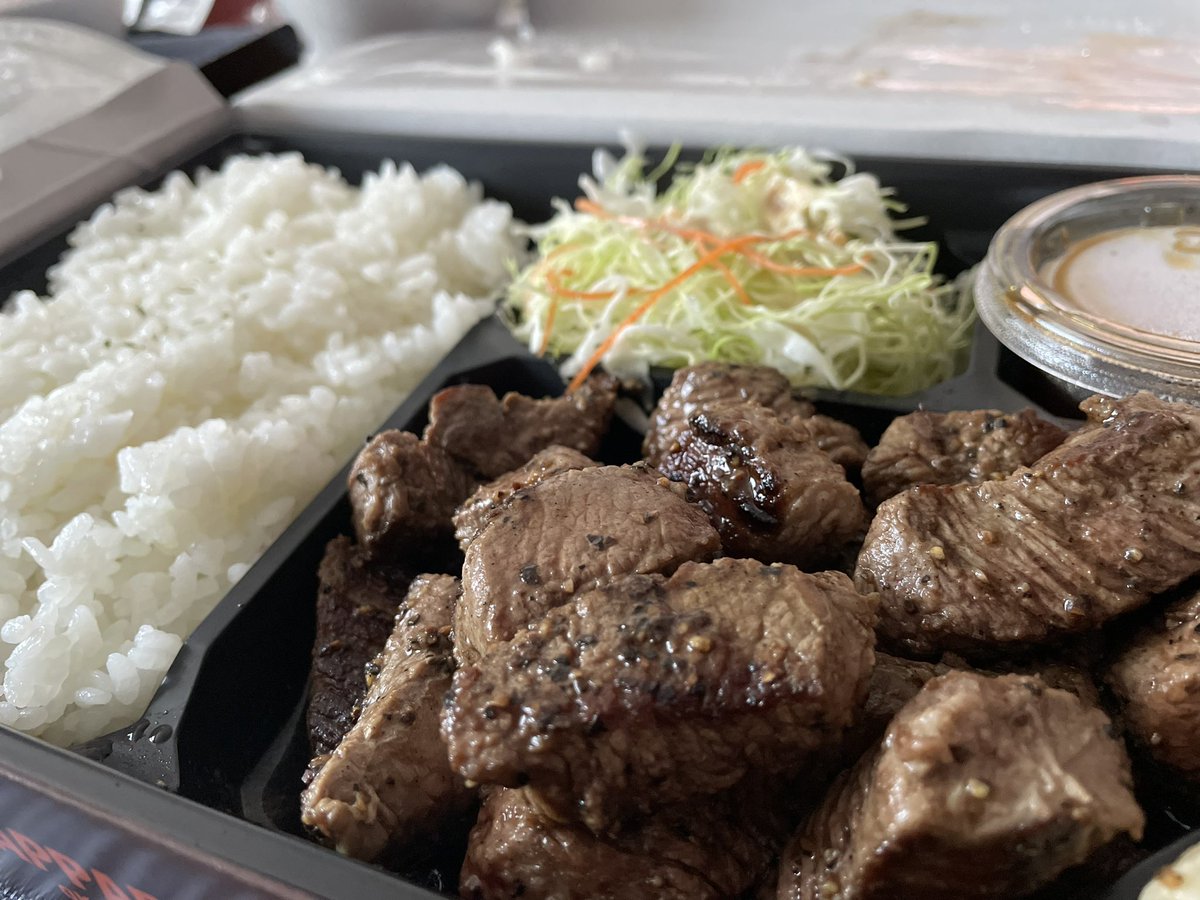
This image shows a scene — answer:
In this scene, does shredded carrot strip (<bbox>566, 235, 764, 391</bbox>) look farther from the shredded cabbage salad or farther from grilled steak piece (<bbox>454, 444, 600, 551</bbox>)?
→ grilled steak piece (<bbox>454, 444, 600, 551</bbox>)

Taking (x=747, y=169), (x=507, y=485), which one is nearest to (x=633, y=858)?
(x=507, y=485)

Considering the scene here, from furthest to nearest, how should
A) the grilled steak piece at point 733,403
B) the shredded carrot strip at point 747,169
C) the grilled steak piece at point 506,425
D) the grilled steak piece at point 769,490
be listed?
the shredded carrot strip at point 747,169 → the grilled steak piece at point 506,425 → the grilled steak piece at point 733,403 → the grilled steak piece at point 769,490

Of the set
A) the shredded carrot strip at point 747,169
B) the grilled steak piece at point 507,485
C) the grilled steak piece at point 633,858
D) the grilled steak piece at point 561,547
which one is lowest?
the grilled steak piece at point 633,858

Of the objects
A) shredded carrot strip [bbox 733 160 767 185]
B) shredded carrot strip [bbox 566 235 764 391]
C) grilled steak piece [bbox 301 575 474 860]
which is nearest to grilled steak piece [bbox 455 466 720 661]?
grilled steak piece [bbox 301 575 474 860]

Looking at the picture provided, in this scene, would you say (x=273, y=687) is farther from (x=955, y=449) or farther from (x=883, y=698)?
(x=955, y=449)

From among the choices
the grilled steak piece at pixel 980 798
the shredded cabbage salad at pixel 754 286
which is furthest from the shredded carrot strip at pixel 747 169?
the grilled steak piece at pixel 980 798

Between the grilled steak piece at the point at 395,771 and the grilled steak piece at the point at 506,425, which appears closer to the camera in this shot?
the grilled steak piece at the point at 395,771

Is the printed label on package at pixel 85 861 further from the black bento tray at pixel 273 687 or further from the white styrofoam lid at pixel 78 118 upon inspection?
the white styrofoam lid at pixel 78 118
